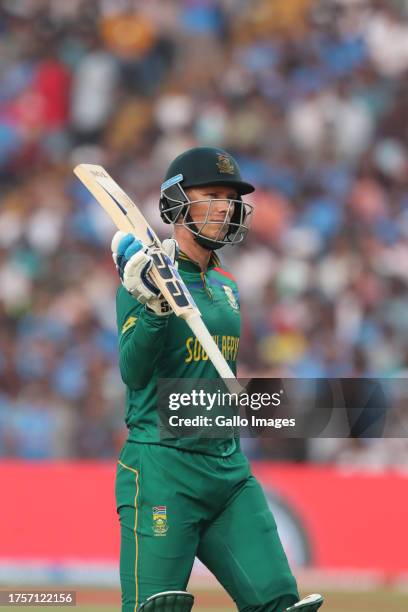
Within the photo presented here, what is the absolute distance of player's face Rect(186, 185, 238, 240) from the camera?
443 cm

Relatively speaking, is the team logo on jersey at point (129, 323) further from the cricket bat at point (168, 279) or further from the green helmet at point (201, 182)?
the green helmet at point (201, 182)

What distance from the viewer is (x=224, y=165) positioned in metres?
4.49

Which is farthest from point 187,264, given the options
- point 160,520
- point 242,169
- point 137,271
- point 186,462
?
point 242,169

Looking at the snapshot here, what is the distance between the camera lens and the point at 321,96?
1254 cm

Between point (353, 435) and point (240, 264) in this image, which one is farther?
point (240, 264)

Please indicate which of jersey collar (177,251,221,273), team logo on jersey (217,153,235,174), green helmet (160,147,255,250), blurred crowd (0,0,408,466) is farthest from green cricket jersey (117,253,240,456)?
blurred crowd (0,0,408,466)

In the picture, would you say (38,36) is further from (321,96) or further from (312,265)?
(312,265)

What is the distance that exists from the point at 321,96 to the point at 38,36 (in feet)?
11.0

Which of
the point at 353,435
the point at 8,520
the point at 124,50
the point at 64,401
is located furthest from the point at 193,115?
the point at 353,435

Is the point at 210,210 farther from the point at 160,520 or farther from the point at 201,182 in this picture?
the point at 160,520

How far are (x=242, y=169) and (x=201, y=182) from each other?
8002mm

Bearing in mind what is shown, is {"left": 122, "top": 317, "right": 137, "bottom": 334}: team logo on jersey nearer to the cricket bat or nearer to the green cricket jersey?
the green cricket jersey

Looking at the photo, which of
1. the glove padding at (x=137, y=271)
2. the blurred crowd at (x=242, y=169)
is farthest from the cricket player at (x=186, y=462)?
the blurred crowd at (x=242, y=169)

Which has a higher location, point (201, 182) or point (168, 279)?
point (201, 182)
